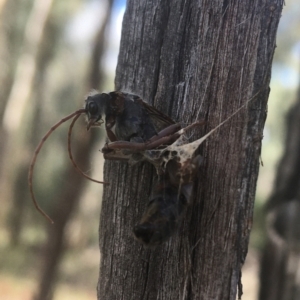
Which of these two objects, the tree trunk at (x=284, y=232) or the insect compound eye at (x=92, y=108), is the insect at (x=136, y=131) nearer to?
the insect compound eye at (x=92, y=108)

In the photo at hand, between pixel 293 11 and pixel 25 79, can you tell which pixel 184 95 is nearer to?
pixel 293 11

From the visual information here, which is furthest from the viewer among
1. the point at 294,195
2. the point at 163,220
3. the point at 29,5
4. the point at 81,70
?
the point at 81,70

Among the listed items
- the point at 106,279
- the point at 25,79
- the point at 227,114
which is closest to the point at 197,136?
the point at 227,114

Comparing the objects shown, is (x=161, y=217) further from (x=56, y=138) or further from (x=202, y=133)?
(x=56, y=138)

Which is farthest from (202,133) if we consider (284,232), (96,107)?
(284,232)

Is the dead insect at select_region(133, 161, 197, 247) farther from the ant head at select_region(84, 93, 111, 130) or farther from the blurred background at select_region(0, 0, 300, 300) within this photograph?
the blurred background at select_region(0, 0, 300, 300)

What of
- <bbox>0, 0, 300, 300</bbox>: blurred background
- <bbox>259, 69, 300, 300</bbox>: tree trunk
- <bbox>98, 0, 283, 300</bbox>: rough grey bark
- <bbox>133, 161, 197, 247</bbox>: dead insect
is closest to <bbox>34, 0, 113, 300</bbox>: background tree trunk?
<bbox>0, 0, 300, 300</bbox>: blurred background
